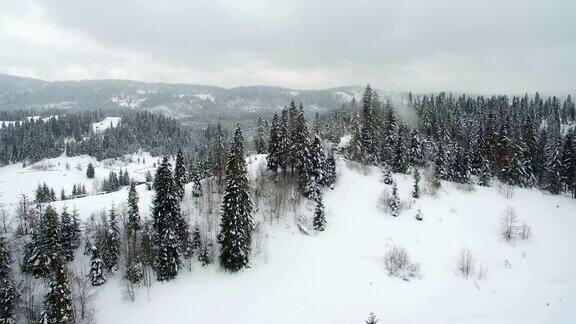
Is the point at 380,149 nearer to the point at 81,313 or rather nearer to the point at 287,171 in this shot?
the point at 287,171

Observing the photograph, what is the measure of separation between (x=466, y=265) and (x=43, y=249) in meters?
59.4

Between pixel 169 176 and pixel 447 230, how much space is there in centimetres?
4626

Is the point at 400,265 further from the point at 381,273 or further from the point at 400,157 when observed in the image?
the point at 400,157

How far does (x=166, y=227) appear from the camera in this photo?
5550 cm

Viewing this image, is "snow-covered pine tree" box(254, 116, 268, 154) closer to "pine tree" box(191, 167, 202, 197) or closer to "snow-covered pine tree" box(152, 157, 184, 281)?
"pine tree" box(191, 167, 202, 197)

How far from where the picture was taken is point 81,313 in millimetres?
48594

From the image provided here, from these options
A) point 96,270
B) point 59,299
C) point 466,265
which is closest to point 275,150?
point 96,270

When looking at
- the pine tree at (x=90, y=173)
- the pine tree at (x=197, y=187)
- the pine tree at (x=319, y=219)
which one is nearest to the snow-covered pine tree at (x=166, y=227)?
the pine tree at (x=197, y=187)

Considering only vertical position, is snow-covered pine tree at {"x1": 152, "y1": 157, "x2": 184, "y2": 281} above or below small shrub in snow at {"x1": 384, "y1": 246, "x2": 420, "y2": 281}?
above

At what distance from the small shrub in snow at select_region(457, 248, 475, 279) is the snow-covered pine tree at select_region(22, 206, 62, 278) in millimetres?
56332

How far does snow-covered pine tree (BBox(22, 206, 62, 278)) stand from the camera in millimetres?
53688

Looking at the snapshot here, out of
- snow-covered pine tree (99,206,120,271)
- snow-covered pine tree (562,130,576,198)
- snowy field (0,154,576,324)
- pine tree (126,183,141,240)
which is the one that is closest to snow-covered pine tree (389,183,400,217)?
snowy field (0,154,576,324)

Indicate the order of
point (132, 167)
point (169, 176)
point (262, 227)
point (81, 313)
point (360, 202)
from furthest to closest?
point (132, 167) → point (360, 202) → point (262, 227) → point (169, 176) → point (81, 313)

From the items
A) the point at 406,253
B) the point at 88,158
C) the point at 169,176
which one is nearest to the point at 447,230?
the point at 406,253
